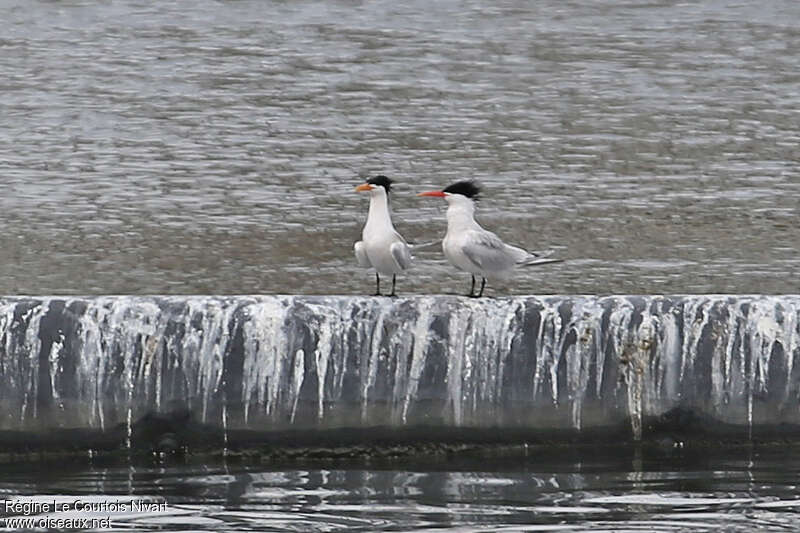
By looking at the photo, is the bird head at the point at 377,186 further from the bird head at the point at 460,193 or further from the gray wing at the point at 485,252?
the gray wing at the point at 485,252

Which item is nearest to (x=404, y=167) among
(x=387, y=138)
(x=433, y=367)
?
(x=387, y=138)

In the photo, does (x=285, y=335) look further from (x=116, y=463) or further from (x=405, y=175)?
(x=405, y=175)

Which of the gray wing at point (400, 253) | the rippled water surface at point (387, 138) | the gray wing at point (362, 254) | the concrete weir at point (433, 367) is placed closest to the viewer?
the concrete weir at point (433, 367)

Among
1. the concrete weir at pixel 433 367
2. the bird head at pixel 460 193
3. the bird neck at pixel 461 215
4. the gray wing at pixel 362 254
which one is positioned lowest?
the concrete weir at pixel 433 367

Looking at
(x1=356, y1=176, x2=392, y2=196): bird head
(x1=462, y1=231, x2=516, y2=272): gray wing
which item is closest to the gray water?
(x1=462, y1=231, x2=516, y2=272): gray wing

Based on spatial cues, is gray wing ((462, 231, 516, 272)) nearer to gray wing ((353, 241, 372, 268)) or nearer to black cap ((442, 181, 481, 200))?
black cap ((442, 181, 481, 200))

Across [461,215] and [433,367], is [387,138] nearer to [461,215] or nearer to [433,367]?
[461,215]

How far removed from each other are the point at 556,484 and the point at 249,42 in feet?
31.5

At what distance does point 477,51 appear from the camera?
15422 mm

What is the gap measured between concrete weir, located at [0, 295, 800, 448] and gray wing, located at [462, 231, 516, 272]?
23 centimetres

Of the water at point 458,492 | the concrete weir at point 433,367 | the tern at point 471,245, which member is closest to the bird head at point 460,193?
the tern at point 471,245

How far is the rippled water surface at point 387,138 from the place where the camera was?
9.85 metres

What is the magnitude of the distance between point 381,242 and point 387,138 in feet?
17.9

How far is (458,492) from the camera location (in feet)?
22.2
